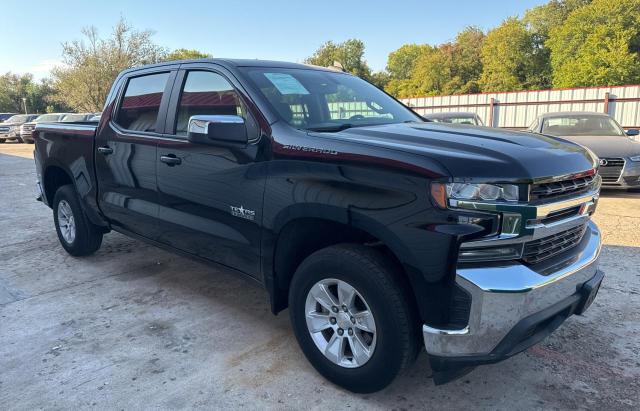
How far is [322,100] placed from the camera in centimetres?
337

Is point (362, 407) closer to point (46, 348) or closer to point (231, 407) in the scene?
point (231, 407)

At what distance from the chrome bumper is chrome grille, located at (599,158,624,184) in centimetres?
689

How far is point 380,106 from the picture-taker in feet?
12.3

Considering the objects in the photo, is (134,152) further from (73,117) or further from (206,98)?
(73,117)

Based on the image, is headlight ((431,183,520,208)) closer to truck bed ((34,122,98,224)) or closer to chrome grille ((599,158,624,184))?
truck bed ((34,122,98,224))

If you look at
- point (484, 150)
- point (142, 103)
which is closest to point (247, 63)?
point (142, 103)

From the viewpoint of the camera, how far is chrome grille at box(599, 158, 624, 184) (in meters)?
8.10

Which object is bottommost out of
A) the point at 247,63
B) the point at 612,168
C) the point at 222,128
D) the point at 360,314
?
the point at 612,168

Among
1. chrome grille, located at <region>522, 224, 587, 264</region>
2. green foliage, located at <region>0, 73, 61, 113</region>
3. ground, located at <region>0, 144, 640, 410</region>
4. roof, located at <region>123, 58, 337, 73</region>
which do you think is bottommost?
ground, located at <region>0, 144, 640, 410</region>

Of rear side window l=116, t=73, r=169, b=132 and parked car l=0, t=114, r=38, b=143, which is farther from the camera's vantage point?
parked car l=0, t=114, r=38, b=143

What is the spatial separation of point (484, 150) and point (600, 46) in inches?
2259

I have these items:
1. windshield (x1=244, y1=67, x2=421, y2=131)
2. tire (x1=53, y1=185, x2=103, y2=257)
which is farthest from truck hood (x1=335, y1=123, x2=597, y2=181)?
tire (x1=53, y1=185, x2=103, y2=257)

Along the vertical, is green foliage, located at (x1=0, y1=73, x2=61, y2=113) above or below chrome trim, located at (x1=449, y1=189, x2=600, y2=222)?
above

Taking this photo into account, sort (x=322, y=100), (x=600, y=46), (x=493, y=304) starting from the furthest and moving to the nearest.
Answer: (x=600, y=46) < (x=322, y=100) < (x=493, y=304)
